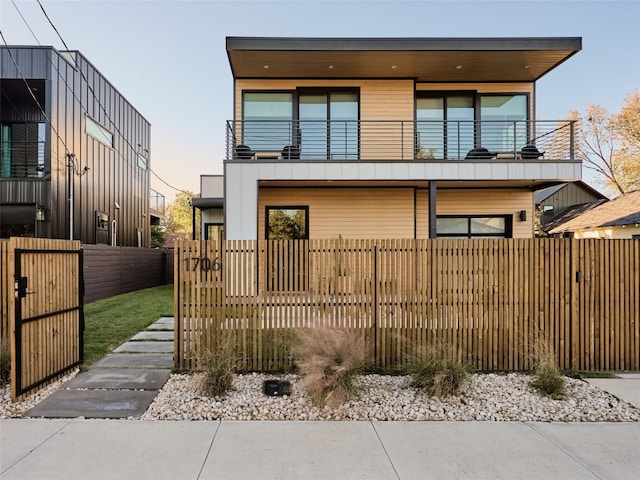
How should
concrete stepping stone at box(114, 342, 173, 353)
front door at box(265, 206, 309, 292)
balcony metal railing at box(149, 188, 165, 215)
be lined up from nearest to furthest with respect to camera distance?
front door at box(265, 206, 309, 292) < concrete stepping stone at box(114, 342, 173, 353) < balcony metal railing at box(149, 188, 165, 215)

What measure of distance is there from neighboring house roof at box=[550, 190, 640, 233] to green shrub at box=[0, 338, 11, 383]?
58.2 feet

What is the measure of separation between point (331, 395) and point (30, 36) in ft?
36.6

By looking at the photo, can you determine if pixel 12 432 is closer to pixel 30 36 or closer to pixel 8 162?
pixel 30 36

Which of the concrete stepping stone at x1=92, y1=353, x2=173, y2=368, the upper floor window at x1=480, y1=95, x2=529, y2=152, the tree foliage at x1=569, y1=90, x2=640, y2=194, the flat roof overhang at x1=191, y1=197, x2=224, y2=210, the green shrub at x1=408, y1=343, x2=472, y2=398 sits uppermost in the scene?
the tree foliage at x1=569, y1=90, x2=640, y2=194

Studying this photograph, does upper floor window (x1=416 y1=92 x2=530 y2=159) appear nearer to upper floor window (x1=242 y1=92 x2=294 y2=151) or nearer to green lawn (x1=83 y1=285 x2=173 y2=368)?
upper floor window (x1=242 y1=92 x2=294 y2=151)

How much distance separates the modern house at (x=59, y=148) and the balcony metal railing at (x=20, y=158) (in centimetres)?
3

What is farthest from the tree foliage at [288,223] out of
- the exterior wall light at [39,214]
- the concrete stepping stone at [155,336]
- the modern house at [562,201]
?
the modern house at [562,201]

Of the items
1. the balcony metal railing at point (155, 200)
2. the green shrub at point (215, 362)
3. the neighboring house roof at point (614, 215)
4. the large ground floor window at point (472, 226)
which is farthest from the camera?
the balcony metal railing at point (155, 200)

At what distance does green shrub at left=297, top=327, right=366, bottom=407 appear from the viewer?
3982 millimetres

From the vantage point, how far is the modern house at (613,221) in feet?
45.3

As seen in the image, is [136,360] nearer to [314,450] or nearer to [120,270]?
[314,450]

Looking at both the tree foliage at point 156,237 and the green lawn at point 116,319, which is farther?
the tree foliage at point 156,237

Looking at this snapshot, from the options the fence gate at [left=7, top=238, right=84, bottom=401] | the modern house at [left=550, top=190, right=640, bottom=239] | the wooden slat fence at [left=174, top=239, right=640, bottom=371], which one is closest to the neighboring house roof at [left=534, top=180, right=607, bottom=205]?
the modern house at [left=550, top=190, right=640, bottom=239]

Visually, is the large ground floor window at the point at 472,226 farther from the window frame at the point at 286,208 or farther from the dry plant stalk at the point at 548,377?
the dry plant stalk at the point at 548,377
